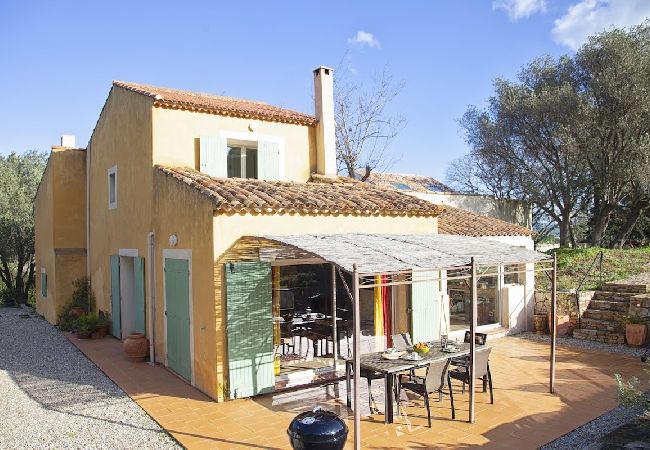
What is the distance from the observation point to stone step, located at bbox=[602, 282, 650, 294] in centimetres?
1645

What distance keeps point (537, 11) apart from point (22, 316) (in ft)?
83.1

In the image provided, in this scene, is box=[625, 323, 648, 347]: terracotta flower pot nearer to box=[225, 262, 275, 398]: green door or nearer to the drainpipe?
box=[225, 262, 275, 398]: green door

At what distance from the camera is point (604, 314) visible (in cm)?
1617

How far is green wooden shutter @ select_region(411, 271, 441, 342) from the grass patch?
8367mm

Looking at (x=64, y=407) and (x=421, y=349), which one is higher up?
(x=421, y=349)

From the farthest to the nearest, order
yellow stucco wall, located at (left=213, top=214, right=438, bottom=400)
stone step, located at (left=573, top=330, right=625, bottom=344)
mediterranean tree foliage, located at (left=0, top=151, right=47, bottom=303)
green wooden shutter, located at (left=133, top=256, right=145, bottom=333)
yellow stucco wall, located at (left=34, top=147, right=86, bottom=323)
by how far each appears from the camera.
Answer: mediterranean tree foliage, located at (left=0, top=151, right=47, bottom=303) < yellow stucco wall, located at (left=34, top=147, right=86, bottom=323) < stone step, located at (left=573, top=330, right=625, bottom=344) < green wooden shutter, located at (left=133, top=256, right=145, bottom=333) < yellow stucco wall, located at (left=213, top=214, right=438, bottom=400)

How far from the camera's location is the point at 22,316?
22.4 metres

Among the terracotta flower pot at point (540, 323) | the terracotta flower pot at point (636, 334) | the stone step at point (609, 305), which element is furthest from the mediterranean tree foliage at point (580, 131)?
the terracotta flower pot at point (636, 334)

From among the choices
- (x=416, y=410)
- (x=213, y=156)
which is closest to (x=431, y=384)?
(x=416, y=410)

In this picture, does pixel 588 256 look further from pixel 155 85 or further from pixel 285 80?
pixel 155 85

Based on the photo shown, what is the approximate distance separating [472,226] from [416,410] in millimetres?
9066

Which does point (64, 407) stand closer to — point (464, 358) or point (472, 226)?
point (464, 358)

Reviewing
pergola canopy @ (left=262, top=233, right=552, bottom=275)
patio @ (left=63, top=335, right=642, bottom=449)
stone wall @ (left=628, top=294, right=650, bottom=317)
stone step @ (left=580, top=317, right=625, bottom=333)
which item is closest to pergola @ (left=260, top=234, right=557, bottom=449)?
pergola canopy @ (left=262, top=233, right=552, bottom=275)

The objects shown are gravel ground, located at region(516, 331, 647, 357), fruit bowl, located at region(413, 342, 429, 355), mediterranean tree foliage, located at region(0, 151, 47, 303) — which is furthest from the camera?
mediterranean tree foliage, located at region(0, 151, 47, 303)
